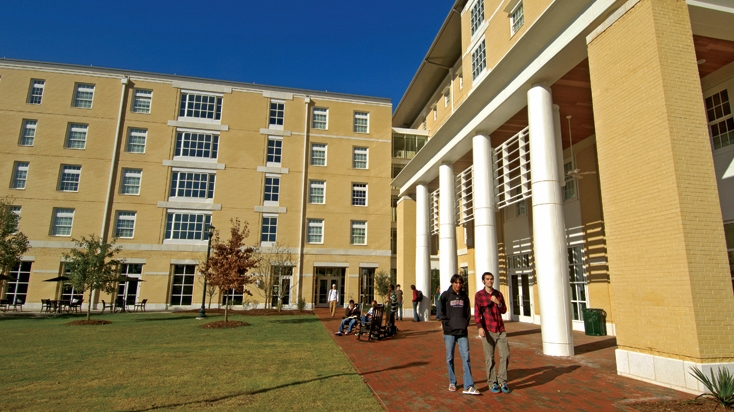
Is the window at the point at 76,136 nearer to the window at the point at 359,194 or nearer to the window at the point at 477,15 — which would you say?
the window at the point at 359,194

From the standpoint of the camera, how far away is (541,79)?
11195 millimetres

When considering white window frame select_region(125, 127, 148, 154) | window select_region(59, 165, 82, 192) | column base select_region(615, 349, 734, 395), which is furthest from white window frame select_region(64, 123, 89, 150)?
column base select_region(615, 349, 734, 395)

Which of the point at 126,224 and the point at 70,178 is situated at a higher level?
the point at 70,178

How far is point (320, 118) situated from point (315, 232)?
929cm

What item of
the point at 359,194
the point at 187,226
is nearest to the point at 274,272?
the point at 187,226

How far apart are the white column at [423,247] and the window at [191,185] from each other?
53.2 feet

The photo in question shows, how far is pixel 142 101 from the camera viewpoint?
3072 cm

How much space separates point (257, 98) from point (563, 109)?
80.6ft

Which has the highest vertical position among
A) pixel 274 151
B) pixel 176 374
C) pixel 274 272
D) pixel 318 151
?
pixel 318 151

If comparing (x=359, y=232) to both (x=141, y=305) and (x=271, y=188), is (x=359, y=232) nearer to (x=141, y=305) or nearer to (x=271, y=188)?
(x=271, y=188)

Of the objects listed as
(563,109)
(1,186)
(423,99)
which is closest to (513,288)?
(563,109)

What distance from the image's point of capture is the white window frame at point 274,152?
3164 centimetres

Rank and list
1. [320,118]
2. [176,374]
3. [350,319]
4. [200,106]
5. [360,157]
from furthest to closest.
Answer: [320,118] < [360,157] < [200,106] < [350,319] < [176,374]

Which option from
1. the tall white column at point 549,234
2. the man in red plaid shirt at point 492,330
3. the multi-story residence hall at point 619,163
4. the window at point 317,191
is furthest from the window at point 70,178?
the man in red plaid shirt at point 492,330
